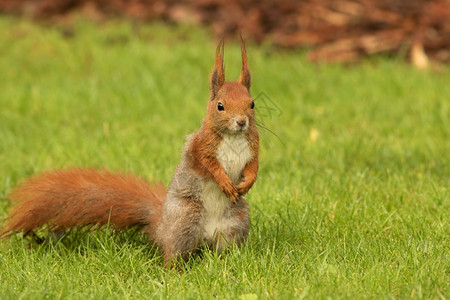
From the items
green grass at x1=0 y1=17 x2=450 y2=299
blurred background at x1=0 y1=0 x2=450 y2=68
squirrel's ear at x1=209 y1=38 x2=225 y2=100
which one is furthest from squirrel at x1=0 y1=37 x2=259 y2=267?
blurred background at x1=0 y1=0 x2=450 y2=68

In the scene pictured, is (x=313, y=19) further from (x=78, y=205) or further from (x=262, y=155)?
(x=78, y=205)

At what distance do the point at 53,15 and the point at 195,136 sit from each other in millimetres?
5847

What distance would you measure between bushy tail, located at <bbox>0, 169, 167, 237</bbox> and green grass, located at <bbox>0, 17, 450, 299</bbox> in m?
0.13

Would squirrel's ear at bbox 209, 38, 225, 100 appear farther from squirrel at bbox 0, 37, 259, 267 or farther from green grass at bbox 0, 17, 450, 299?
green grass at bbox 0, 17, 450, 299

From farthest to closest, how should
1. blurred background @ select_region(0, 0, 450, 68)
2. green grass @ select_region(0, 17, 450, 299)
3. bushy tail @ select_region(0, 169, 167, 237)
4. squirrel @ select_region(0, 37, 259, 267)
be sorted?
blurred background @ select_region(0, 0, 450, 68)
bushy tail @ select_region(0, 169, 167, 237)
squirrel @ select_region(0, 37, 259, 267)
green grass @ select_region(0, 17, 450, 299)

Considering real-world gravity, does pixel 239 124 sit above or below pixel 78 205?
above

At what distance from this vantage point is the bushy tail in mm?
3426

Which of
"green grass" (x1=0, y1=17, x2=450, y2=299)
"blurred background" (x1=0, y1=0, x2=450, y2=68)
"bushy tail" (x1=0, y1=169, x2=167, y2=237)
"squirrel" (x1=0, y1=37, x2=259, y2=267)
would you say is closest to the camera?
"green grass" (x1=0, y1=17, x2=450, y2=299)

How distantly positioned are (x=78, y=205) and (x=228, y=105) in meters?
0.92

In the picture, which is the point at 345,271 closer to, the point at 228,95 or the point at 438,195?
the point at 228,95

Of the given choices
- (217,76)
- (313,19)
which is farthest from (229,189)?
(313,19)

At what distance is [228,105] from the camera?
10.0ft

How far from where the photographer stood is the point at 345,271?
298 cm

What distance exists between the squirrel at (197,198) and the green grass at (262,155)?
113 millimetres
